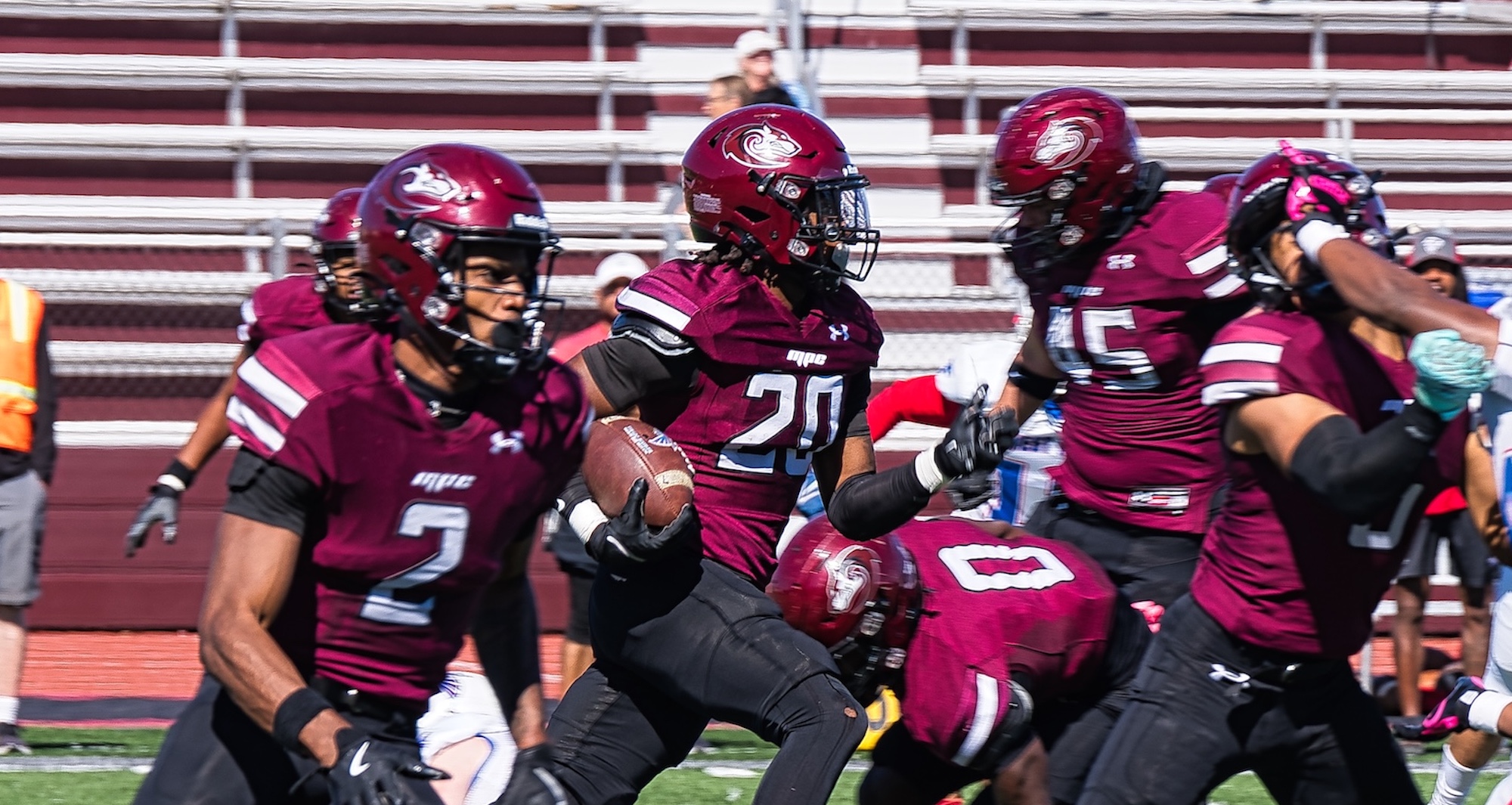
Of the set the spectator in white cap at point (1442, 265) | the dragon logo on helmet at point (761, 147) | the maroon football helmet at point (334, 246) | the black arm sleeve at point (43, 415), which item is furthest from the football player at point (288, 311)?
the spectator in white cap at point (1442, 265)

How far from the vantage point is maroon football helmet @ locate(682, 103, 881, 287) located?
3.98m

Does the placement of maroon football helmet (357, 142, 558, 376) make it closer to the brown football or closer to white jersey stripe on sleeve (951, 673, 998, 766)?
the brown football

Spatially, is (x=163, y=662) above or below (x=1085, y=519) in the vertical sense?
below

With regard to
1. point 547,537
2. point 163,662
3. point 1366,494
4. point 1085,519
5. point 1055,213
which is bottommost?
point 163,662

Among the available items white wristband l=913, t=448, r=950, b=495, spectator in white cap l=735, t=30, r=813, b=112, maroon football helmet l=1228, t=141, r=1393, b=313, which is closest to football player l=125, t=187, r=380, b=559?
white wristband l=913, t=448, r=950, b=495

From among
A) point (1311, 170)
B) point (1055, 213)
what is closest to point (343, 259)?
point (1055, 213)

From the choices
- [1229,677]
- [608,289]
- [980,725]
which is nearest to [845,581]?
[980,725]

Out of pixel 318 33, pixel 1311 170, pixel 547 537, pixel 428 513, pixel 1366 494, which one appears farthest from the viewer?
pixel 318 33

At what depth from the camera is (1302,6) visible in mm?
12078

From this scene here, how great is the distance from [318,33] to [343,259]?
685 centimetres

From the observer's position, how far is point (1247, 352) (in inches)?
135

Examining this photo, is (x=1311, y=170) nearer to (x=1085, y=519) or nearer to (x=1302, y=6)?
(x=1085, y=519)

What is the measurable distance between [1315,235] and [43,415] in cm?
469

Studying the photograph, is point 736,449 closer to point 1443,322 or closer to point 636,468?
point 636,468
